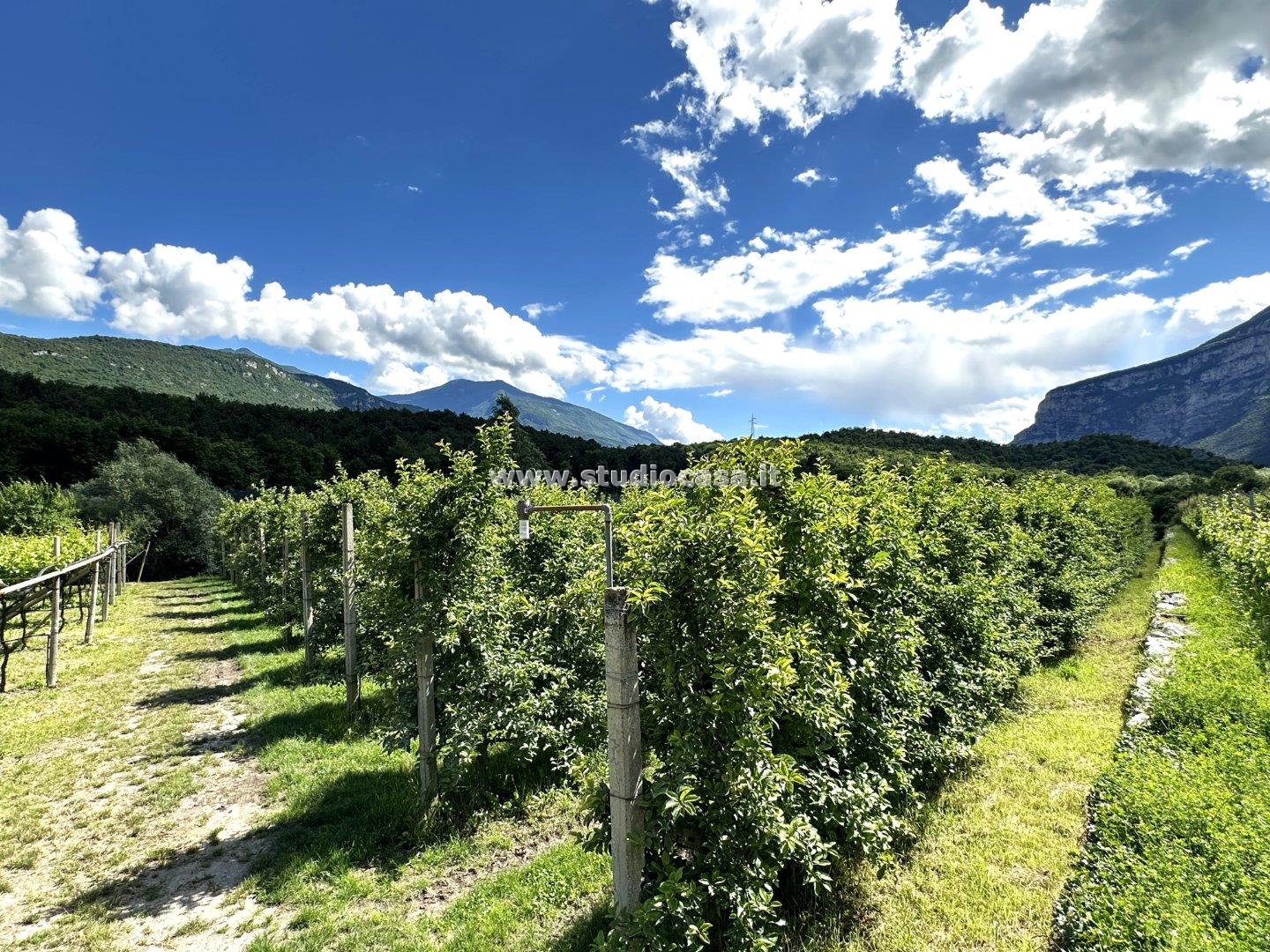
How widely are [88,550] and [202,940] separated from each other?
48.7 feet

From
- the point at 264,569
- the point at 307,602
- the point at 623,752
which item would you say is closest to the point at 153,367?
the point at 264,569

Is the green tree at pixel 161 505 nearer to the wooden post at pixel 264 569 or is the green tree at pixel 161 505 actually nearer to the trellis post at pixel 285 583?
the wooden post at pixel 264 569

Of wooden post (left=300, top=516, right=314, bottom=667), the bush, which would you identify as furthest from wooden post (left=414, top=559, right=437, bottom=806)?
the bush

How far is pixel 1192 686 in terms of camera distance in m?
7.42

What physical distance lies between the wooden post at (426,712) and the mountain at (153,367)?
287 ft

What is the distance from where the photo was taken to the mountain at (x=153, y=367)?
99.4m

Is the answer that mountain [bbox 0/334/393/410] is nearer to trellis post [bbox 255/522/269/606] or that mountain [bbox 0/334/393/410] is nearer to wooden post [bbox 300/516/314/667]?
trellis post [bbox 255/522/269/606]

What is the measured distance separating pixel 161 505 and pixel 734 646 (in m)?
46.3

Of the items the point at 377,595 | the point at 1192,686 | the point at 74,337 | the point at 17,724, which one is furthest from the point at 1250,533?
the point at 74,337

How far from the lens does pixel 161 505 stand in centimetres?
3631

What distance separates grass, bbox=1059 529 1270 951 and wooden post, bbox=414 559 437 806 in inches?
215

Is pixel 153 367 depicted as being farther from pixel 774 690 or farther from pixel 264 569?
pixel 774 690

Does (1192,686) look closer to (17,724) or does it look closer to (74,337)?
(17,724)

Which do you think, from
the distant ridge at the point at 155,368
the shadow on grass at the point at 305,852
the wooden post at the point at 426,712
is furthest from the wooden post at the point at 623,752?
the distant ridge at the point at 155,368
